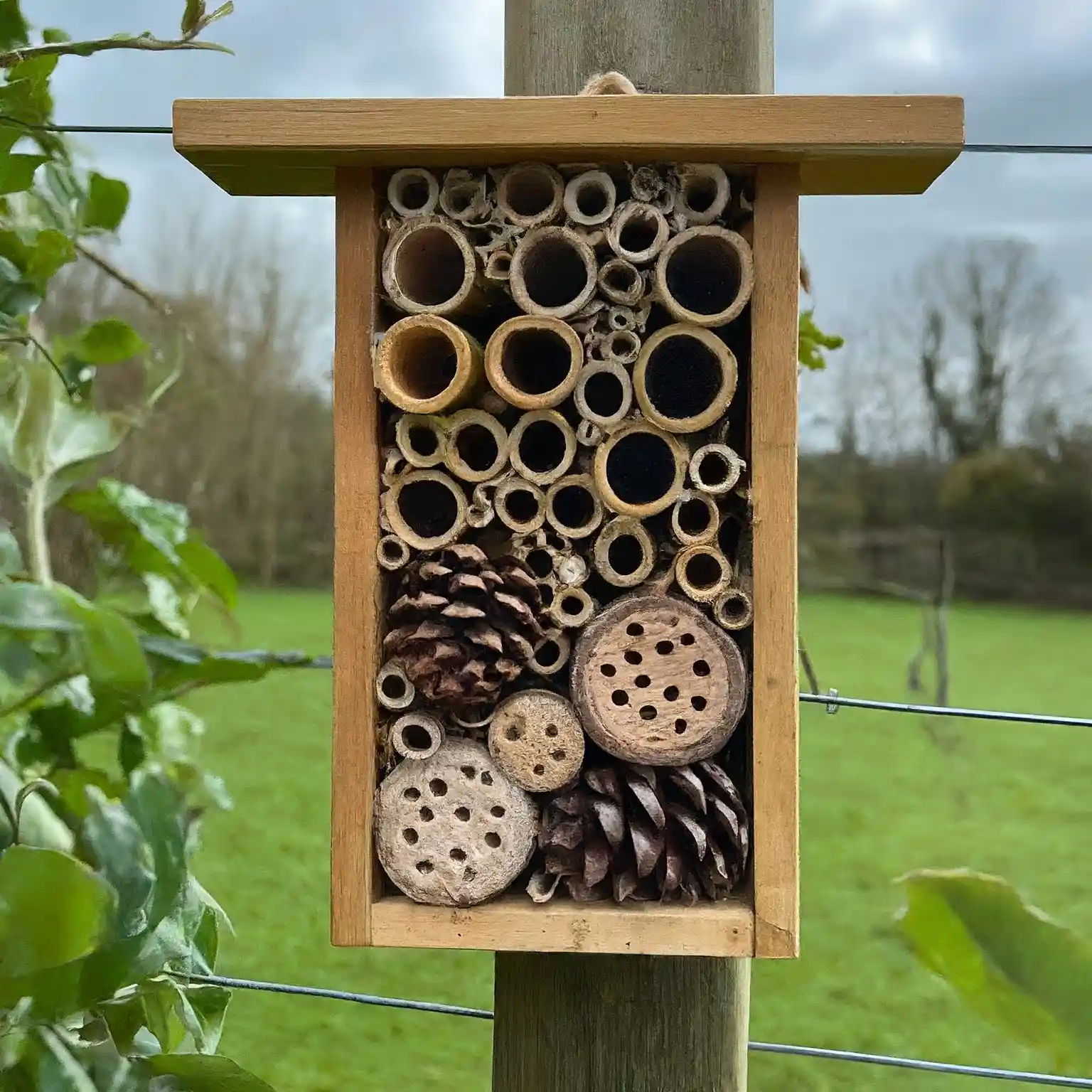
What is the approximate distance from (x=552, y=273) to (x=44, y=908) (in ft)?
1.26

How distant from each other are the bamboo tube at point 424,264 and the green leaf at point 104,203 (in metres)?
0.25

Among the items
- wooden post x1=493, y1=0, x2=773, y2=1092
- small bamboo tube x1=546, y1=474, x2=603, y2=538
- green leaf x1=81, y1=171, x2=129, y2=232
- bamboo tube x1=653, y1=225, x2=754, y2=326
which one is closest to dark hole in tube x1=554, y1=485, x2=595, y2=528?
small bamboo tube x1=546, y1=474, x2=603, y2=538

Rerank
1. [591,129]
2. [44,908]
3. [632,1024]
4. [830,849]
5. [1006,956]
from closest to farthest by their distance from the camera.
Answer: [1006,956], [44,908], [591,129], [632,1024], [830,849]

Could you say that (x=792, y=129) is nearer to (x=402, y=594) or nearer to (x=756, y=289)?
(x=756, y=289)

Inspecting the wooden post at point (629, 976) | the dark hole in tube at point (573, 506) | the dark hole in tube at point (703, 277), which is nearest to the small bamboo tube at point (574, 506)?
the dark hole in tube at point (573, 506)

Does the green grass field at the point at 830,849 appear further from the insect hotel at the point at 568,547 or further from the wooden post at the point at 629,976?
the insect hotel at the point at 568,547

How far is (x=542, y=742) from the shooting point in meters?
0.54

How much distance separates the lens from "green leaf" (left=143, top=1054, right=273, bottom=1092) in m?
0.53

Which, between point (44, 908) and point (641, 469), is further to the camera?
point (641, 469)

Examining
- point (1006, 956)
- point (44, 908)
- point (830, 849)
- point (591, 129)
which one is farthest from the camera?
point (830, 849)

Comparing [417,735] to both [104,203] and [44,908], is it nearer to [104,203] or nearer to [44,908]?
[44,908]

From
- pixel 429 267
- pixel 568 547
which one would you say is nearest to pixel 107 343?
pixel 429 267

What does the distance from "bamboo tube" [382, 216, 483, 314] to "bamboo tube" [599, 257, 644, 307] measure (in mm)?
65

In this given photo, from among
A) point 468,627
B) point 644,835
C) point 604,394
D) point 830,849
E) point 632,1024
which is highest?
point 604,394
